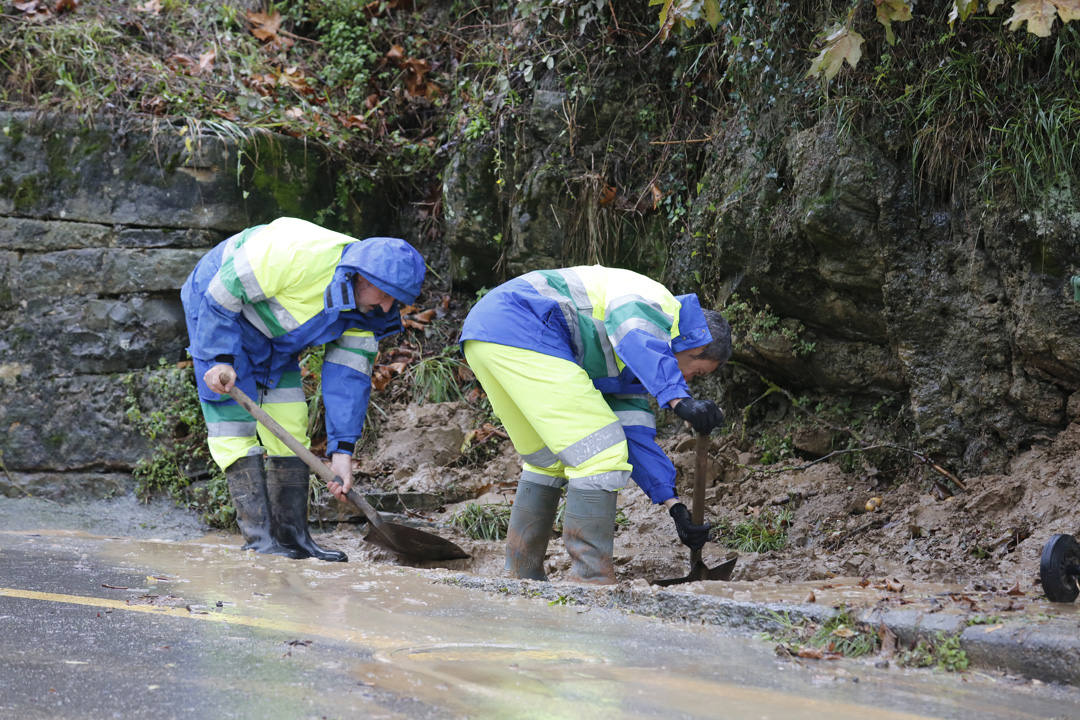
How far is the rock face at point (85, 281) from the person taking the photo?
6898 mm

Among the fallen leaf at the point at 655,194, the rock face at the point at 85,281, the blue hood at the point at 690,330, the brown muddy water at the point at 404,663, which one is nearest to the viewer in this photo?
the brown muddy water at the point at 404,663

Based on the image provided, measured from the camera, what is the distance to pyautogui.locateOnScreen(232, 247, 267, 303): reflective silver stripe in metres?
4.75

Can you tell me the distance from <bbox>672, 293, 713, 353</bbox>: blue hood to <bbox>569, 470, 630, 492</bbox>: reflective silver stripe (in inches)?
23.2

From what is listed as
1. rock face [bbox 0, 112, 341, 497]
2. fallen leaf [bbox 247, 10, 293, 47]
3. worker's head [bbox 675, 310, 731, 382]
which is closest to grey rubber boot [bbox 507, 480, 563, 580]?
worker's head [bbox 675, 310, 731, 382]

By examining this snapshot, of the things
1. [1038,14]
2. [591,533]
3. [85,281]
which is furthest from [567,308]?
[85,281]

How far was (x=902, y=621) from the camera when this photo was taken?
2863 millimetres

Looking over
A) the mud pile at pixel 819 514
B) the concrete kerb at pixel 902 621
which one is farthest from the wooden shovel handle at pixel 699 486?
the concrete kerb at pixel 902 621

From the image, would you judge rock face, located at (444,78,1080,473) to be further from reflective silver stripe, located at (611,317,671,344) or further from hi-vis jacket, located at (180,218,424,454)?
hi-vis jacket, located at (180,218,424,454)

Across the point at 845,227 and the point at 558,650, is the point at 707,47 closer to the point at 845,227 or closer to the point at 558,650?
the point at 845,227

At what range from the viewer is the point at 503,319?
422cm

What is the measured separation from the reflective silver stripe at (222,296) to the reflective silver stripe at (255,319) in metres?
0.11

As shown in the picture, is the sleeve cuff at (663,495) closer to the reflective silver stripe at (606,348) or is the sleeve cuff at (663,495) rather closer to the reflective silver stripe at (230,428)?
the reflective silver stripe at (606,348)

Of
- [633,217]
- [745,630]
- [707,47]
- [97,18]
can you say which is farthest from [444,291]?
[745,630]

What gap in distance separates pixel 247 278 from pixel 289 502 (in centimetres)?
119
